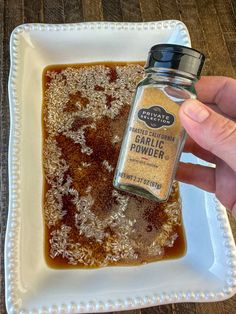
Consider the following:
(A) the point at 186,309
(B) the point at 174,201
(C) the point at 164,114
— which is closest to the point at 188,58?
(C) the point at 164,114

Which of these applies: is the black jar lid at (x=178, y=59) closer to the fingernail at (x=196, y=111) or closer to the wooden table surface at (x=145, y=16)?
the fingernail at (x=196, y=111)

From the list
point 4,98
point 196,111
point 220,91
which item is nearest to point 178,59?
point 196,111

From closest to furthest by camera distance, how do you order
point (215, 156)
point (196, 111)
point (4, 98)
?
point (196, 111), point (215, 156), point (4, 98)

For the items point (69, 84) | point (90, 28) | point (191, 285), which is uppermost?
point (90, 28)

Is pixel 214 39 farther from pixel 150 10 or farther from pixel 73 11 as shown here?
pixel 73 11

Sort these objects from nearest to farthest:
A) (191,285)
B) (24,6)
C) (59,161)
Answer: (191,285), (59,161), (24,6)

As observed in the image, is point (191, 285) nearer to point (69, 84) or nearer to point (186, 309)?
point (186, 309)

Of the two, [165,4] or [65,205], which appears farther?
[165,4]

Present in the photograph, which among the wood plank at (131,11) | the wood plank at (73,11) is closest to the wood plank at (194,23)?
the wood plank at (131,11)
